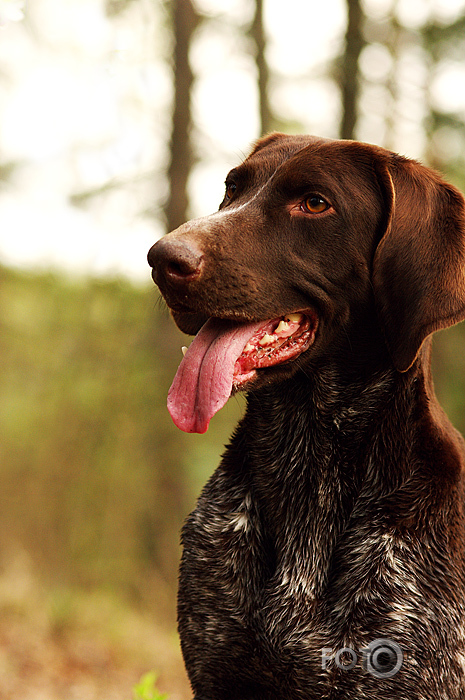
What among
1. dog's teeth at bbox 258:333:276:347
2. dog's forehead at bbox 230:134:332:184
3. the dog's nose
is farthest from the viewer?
dog's forehead at bbox 230:134:332:184

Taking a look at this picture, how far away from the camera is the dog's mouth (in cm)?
250

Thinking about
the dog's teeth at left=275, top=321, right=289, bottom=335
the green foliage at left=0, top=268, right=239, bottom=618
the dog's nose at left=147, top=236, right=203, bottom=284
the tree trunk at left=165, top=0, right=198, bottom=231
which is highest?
the dog's nose at left=147, top=236, right=203, bottom=284

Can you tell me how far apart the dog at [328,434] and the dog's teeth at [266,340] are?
0.04 feet

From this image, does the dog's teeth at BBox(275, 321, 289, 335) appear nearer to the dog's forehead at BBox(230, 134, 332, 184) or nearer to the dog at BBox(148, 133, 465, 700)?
the dog at BBox(148, 133, 465, 700)

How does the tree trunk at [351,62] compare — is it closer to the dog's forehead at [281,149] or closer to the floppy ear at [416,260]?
the dog's forehead at [281,149]

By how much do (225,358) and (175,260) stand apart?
1.28 feet

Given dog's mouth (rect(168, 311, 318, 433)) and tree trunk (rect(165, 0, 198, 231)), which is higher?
dog's mouth (rect(168, 311, 318, 433))

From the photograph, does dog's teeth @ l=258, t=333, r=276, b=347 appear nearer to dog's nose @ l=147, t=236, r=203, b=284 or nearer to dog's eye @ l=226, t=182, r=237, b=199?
dog's nose @ l=147, t=236, r=203, b=284

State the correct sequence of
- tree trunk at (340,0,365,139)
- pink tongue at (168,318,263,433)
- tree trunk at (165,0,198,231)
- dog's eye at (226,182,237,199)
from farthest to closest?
tree trunk at (165,0,198,231) → tree trunk at (340,0,365,139) → dog's eye at (226,182,237,199) → pink tongue at (168,318,263,433)

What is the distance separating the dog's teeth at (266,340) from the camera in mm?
2654

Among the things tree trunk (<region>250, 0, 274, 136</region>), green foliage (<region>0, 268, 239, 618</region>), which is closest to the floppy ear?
green foliage (<region>0, 268, 239, 618</region>)

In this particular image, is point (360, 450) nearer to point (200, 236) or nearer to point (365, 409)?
point (365, 409)

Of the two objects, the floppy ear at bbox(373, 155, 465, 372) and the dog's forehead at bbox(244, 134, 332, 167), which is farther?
the dog's forehead at bbox(244, 134, 332, 167)

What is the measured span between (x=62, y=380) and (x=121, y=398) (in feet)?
2.57
